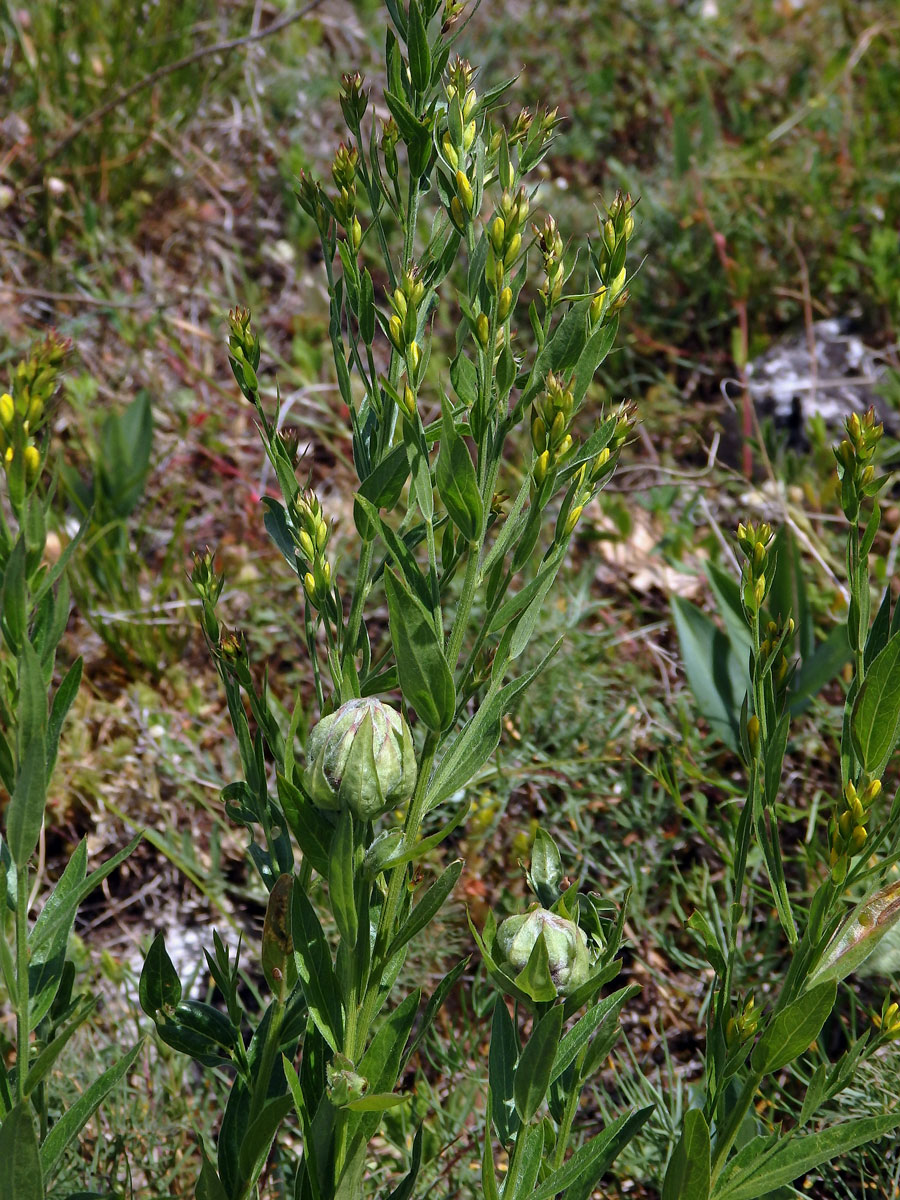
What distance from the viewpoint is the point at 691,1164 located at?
112 centimetres

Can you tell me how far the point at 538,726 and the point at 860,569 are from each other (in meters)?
1.43

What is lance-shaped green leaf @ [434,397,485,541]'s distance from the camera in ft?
3.35

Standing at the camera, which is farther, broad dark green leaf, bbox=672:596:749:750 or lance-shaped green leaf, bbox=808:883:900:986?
broad dark green leaf, bbox=672:596:749:750

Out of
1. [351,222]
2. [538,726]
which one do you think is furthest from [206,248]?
[351,222]

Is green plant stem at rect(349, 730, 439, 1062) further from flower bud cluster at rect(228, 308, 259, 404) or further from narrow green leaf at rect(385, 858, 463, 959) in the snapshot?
flower bud cluster at rect(228, 308, 259, 404)

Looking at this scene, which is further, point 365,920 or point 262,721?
point 262,721

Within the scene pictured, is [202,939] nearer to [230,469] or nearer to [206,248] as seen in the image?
[230,469]

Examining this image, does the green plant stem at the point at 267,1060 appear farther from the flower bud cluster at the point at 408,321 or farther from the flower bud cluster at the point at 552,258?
the flower bud cluster at the point at 552,258

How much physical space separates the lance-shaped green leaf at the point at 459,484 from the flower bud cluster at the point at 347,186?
298mm

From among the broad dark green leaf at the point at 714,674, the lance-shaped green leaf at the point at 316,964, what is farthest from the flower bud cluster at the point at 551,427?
the broad dark green leaf at the point at 714,674

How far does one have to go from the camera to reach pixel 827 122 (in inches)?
154

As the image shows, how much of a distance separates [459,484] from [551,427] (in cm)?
10

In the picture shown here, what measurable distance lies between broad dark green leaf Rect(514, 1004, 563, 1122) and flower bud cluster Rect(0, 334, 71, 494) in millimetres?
671

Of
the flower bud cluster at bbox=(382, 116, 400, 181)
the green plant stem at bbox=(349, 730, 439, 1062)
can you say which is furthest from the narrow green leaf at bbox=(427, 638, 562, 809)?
the flower bud cluster at bbox=(382, 116, 400, 181)
